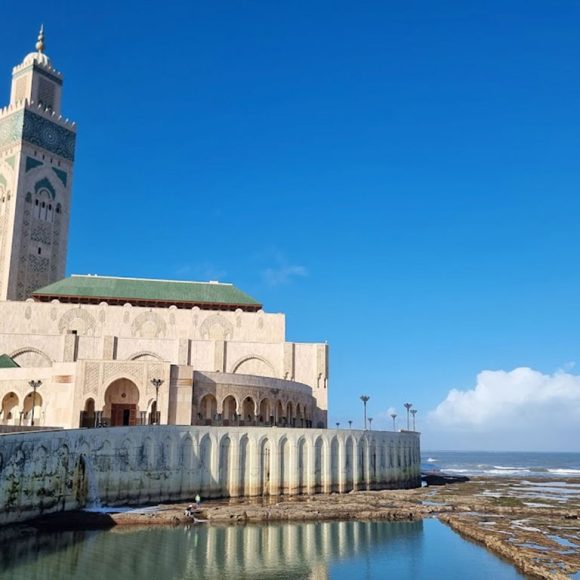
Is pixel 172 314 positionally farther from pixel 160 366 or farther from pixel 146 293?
pixel 160 366

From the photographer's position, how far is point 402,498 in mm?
39094

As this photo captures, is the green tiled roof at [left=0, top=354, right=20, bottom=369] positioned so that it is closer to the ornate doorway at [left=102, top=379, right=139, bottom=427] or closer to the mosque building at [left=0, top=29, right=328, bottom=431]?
the mosque building at [left=0, top=29, right=328, bottom=431]

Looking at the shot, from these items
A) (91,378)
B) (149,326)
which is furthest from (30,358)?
(91,378)

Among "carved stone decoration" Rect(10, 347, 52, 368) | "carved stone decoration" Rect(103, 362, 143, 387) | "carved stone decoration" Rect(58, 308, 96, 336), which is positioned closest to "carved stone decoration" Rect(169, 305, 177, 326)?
"carved stone decoration" Rect(58, 308, 96, 336)

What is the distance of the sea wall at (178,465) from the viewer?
89.1 ft

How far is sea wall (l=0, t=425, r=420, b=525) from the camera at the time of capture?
27172mm

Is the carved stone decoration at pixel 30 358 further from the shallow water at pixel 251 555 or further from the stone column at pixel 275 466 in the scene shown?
the shallow water at pixel 251 555

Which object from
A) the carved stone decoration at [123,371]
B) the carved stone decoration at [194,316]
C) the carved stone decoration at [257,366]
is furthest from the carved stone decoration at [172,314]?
the carved stone decoration at [123,371]

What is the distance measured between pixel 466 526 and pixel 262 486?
465 inches

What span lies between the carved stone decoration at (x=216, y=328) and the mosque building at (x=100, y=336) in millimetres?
88

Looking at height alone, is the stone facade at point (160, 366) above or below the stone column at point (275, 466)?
above

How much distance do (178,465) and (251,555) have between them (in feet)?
35.6

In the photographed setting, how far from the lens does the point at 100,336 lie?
53.2 m

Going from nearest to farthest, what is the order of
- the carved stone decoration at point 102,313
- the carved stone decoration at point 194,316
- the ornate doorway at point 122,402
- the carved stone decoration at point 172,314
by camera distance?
the ornate doorway at point 122,402 < the carved stone decoration at point 102,313 < the carved stone decoration at point 172,314 < the carved stone decoration at point 194,316
